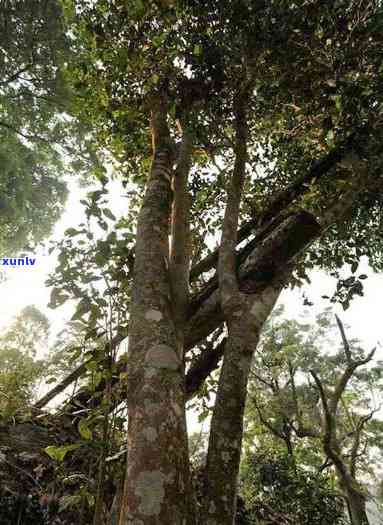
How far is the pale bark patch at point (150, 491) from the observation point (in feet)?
3.75

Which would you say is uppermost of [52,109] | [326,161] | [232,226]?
[52,109]

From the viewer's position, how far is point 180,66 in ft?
12.9

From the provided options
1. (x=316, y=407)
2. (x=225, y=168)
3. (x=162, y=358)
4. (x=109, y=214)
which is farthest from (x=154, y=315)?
(x=316, y=407)

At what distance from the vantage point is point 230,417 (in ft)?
4.93

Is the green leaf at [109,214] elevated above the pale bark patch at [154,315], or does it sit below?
above

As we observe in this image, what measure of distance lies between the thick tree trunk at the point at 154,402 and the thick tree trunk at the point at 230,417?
13cm

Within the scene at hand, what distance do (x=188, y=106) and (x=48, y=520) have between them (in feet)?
13.6

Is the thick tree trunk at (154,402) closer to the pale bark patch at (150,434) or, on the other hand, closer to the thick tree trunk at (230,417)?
the pale bark patch at (150,434)

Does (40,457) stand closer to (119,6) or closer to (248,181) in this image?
(248,181)

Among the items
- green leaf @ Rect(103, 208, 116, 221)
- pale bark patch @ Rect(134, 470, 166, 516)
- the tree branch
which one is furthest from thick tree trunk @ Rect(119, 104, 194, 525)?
the tree branch

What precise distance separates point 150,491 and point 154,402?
32 cm

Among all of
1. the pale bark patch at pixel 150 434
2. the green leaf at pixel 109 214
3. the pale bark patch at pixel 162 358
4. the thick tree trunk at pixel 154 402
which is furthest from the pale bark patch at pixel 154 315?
the green leaf at pixel 109 214

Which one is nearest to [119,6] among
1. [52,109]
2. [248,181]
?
[248,181]

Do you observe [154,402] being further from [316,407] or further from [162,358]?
[316,407]
